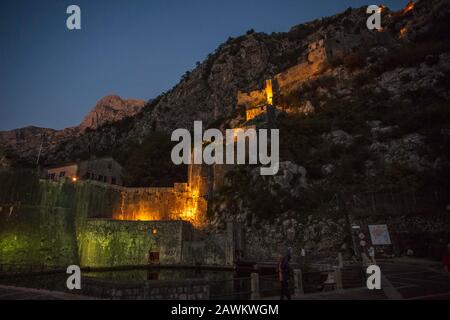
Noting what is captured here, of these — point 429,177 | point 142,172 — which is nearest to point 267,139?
point 429,177

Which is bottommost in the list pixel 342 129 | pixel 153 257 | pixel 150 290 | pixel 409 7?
pixel 153 257

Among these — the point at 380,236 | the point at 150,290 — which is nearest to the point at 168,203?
the point at 380,236

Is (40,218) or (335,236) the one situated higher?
(40,218)

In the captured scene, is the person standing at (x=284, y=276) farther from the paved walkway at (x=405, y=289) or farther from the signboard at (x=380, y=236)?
the signboard at (x=380, y=236)

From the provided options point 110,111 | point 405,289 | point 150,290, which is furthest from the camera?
point 110,111

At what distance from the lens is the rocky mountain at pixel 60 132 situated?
83431 mm

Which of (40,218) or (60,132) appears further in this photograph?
(60,132)

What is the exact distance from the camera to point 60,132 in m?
114

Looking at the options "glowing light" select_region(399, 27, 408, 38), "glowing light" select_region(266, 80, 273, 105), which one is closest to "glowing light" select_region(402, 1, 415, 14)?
"glowing light" select_region(399, 27, 408, 38)

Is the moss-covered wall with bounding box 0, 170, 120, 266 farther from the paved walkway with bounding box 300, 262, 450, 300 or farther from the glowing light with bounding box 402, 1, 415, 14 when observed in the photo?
the glowing light with bounding box 402, 1, 415, 14

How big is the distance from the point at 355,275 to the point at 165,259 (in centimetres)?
2381

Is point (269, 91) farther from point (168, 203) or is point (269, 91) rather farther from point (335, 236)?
point (335, 236)

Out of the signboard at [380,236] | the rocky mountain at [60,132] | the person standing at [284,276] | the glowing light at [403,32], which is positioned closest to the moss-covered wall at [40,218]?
the person standing at [284,276]

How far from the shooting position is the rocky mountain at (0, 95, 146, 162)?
83431 mm
